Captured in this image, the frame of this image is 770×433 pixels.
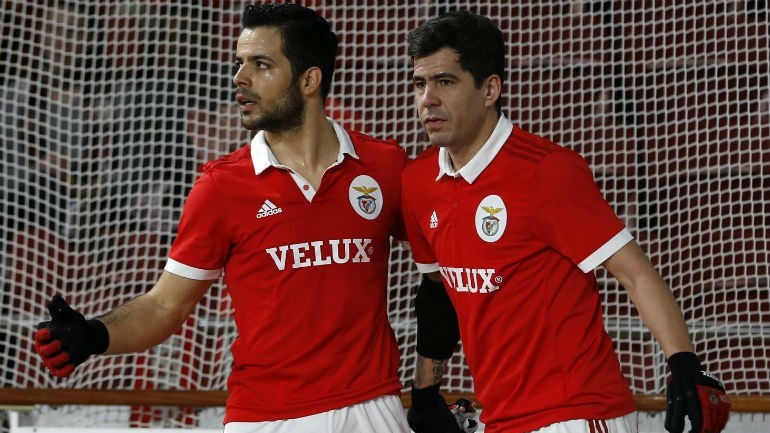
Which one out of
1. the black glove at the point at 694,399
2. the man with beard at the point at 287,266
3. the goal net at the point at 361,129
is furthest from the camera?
the goal net at the point at 361,129

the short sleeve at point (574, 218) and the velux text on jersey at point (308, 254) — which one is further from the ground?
the short sleeve at point (574, 218)

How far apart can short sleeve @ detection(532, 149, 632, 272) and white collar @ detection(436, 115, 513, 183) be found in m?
0.13

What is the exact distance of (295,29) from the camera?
235 cm

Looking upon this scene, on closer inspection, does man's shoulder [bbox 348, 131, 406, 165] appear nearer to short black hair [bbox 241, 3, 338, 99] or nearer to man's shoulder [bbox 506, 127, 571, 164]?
short black hair [bbox 241, 3, 338, 99]

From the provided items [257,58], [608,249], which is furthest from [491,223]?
[257,58]

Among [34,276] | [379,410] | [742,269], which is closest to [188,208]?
[379,410]

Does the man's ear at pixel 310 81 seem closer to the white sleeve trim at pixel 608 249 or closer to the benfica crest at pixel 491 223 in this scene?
the benfica crest at pixel 491 223

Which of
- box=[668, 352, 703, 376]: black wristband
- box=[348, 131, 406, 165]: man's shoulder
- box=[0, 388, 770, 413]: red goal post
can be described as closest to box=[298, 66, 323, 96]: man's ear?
box=[348, 131, 406, 165]: man's shoulder

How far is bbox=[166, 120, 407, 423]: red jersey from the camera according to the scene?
2.21 meters

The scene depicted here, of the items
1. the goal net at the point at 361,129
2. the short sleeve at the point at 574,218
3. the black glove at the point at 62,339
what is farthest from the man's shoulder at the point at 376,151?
the goal net at the point at 361,129

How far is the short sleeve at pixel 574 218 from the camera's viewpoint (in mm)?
1945

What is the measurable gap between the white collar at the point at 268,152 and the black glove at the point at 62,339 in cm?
51

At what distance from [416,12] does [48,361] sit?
240 centimetres

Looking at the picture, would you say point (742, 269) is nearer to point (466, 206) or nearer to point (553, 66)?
point (553, 66)
